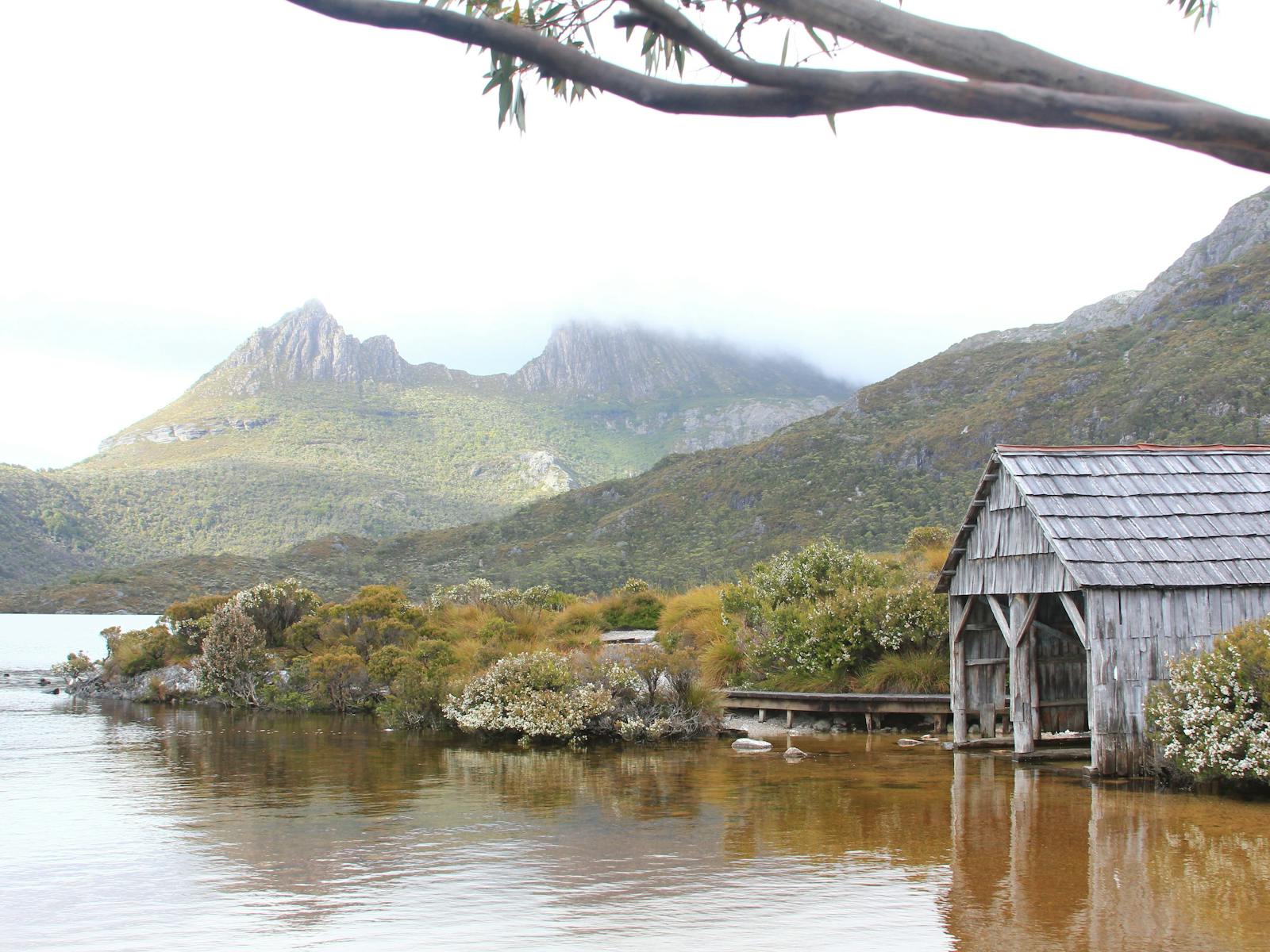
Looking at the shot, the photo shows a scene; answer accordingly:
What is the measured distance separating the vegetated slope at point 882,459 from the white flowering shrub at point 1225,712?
3730cm

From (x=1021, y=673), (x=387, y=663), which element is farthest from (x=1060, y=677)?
(x=387, y=663)

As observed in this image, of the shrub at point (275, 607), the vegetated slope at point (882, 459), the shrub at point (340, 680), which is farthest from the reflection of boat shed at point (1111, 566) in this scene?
the vegetated slope at point (882, 459)

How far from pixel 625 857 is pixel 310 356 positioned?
141 meters

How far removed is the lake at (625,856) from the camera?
8.17 metres

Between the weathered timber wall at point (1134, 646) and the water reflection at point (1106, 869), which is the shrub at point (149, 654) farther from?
the weathered timber wall at point (1134, 646)

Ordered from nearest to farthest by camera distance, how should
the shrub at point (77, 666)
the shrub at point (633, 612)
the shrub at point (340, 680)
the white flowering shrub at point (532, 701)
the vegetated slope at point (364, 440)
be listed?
the white flowering shrub at point (532, 701) < the shrub at point (340, 680) < the shrub at point (633, 612) < the shrub at point (77, 666) < the vegetated slope at point (364, 440)

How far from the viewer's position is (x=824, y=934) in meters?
7.99

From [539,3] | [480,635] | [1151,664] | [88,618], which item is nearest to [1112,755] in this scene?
[1151,664]

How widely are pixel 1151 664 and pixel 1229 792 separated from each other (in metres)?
1.68

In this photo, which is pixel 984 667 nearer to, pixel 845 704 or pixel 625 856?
pixel 845 704

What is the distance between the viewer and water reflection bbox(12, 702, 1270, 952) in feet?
26.9

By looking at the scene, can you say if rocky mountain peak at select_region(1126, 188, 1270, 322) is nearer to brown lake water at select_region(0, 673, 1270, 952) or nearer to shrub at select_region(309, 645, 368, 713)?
shrub at select_region(309, 645, 368, 713)

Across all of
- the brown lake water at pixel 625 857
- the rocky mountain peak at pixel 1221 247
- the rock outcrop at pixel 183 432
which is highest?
the rocky mountain peak at pixel 1221 247

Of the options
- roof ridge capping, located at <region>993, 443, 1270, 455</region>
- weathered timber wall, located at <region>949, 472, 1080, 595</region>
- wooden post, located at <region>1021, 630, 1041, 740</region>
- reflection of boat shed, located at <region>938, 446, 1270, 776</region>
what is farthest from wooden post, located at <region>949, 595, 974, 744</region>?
roof ridge capping, located at <region>993, 443, 1270, 455</region>
